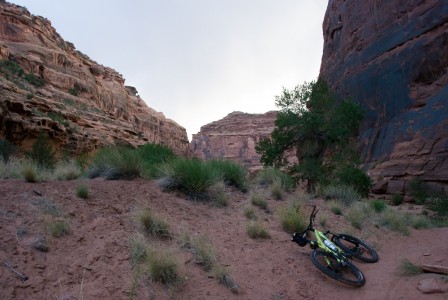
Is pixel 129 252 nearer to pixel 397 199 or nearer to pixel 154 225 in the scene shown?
pixel 154 225

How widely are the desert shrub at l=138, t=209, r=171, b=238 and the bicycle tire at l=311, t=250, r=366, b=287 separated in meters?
2.34

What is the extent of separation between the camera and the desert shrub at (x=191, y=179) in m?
7.11

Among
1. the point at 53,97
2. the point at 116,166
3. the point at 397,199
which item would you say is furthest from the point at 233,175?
the point at 53,97

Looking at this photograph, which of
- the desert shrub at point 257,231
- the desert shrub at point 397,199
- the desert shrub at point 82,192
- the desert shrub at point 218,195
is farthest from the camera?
the desert shrub at point 397,199

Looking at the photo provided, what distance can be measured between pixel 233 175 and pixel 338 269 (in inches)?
201

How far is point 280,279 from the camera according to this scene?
4242 millimetres

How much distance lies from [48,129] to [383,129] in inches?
886

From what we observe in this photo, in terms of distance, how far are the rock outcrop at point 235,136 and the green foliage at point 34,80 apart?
211 feet

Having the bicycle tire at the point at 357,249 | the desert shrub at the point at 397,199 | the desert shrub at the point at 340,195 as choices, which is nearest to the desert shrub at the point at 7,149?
the desert shrub at the point at 340,195

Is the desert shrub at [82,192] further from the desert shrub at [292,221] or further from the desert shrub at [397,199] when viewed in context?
the desert shrub at [397,199]

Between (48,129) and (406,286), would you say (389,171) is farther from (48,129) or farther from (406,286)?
(48,129)

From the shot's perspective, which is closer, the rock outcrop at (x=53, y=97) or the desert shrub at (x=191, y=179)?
the desert shrub at (x=191, y=179)

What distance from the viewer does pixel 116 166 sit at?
7.70m

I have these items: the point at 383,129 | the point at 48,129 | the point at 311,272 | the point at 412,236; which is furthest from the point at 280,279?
the point at 383,129
